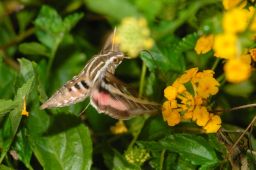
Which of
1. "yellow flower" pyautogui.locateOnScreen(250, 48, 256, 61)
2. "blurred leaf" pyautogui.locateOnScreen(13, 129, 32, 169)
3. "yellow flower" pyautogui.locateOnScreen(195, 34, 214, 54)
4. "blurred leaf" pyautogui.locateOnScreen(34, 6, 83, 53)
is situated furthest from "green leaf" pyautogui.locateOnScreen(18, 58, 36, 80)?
"yellow flower" pyautogui.locateOnScreen(250, 48, 256, 61)

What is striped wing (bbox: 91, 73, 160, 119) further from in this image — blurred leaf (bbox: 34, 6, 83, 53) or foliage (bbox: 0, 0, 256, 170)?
blurred leaf (bbox: 34, 6, 83, 53)

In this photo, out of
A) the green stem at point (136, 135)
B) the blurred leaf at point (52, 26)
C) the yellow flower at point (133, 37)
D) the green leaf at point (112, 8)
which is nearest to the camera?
the yellow flower at point (133, 37)

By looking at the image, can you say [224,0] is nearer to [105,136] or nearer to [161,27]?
[161,27]

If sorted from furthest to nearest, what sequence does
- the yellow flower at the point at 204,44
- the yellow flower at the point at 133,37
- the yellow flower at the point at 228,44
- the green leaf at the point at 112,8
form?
the yellow flower at the point at 204,44 → the green leaf at the point at 112,8 → the yellow flower at the point at 133,37 → the yellow flower at the point at 228,44

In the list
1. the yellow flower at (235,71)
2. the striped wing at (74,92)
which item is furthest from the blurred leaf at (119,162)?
the yellow flower at (235,71)

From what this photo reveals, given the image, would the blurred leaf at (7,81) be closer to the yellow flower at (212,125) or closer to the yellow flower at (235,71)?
the yellow flower at (212,125)

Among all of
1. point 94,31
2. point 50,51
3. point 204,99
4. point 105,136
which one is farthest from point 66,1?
point 204,99

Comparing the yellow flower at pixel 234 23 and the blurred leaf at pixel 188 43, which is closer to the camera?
the yellow flower at pixel 234 23

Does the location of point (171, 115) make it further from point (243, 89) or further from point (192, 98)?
point (243, 89)
